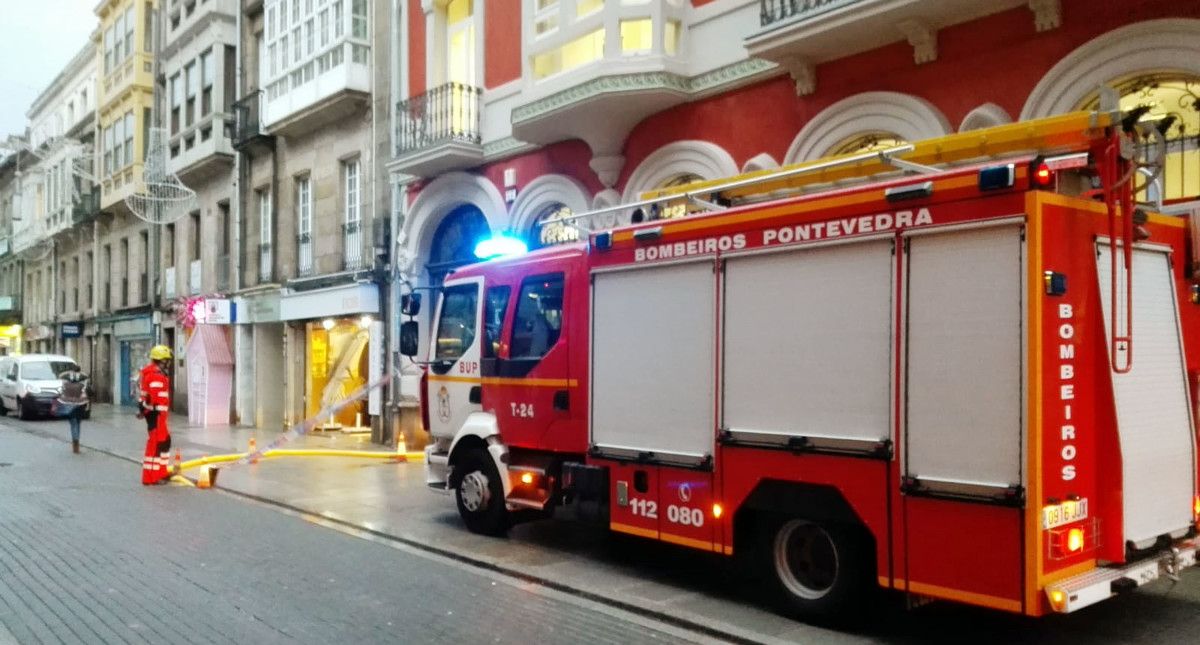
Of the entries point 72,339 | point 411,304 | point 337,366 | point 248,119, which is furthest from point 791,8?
point 72,339

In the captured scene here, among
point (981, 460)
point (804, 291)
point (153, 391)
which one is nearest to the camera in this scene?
point (981, 460)

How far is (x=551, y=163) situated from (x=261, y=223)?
11.8 meters

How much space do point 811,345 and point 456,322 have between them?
14.7ft

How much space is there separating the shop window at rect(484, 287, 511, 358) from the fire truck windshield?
206mm

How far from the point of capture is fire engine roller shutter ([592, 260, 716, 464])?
697 centimetres

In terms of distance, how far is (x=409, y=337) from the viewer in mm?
9836

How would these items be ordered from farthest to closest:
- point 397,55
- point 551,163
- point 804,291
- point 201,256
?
point 201,256, point 397,55, point 551,163, point 804,291

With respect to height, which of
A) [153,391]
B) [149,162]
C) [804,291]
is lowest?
[153,391]

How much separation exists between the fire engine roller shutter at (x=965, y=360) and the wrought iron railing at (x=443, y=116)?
11.6m

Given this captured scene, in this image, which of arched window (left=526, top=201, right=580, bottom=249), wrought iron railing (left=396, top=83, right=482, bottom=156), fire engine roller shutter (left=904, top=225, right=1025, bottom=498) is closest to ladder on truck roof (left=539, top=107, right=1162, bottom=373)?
fire engine roller shutter (left=904, top=225, right=1025, bottom=498)

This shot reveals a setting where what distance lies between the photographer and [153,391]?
13023 millimetres

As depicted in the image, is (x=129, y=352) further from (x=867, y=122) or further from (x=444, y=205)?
(x=867, y=122)

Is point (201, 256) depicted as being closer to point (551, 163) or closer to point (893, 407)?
point (551, 163)

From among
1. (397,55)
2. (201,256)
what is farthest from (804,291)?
(201,256)
